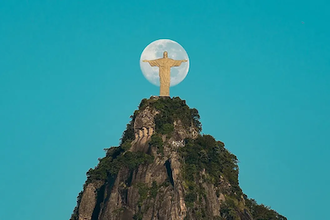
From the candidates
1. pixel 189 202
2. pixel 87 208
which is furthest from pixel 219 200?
pixel 87 208

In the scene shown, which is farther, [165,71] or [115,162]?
[165,71]

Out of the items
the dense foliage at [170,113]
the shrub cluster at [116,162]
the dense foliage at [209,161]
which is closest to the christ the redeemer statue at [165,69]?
the dense foliage at [170,113]

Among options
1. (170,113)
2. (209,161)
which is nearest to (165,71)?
(170,113)

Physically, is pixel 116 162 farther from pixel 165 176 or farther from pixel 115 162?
pixel 165 176

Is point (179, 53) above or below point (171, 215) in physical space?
above

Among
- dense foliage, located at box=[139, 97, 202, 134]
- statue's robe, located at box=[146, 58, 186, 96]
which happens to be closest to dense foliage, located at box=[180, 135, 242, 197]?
dense foliage, located at box=[139, 97, 202, 134]

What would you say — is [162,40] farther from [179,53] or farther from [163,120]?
[163,120]

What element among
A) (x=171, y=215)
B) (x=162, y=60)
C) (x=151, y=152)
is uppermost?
(x=162, y=60)
